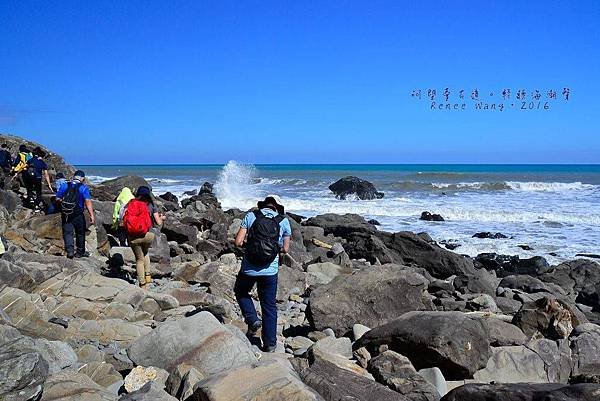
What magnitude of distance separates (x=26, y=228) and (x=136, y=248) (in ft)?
12.3

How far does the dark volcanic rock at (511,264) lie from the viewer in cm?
1418

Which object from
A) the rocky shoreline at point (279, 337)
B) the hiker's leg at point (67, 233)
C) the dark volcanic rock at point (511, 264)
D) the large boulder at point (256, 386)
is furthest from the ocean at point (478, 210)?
the large boulder at point (256, 386)

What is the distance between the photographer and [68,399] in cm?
372

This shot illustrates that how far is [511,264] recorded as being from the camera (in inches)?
581

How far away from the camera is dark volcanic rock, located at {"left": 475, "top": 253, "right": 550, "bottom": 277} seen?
14.2 metres

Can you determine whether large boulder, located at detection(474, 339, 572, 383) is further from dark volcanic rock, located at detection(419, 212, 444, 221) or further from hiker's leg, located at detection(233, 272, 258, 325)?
dark volcanic rock, located at detection(419, 212, 444, 221)

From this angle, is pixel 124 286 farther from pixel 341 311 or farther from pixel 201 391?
pixel 201 391

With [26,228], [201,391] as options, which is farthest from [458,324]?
[26,228]

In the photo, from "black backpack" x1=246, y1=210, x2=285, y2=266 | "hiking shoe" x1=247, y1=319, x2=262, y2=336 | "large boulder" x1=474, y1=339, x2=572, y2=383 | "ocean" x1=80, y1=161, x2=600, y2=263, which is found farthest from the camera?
"ocean" x1=80, y1=161, x2=600, y2=263

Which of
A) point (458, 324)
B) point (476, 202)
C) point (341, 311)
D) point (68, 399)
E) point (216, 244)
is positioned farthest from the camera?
point (476, 202)

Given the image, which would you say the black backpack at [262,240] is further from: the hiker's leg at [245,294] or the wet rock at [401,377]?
the wet rock at [401,377]

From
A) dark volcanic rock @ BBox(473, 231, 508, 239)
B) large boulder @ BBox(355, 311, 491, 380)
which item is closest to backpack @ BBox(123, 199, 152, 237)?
large boulder @ BBox(355, 311, 491, 380)

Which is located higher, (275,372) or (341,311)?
(275,372)

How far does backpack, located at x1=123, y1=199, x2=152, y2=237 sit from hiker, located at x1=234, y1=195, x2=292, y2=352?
2631 millimetres
